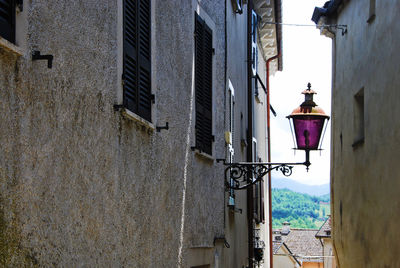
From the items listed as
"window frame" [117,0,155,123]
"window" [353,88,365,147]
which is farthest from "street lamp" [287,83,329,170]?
"window frame" [117,0,155,123]

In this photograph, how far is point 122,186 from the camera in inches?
235

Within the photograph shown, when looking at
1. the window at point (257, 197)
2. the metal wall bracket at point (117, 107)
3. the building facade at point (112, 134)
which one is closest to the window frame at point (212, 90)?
the building facade at point (112, 134)

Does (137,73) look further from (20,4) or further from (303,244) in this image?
(303,244)

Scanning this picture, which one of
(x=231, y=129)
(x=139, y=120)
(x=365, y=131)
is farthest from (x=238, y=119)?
(x=139, y=120)

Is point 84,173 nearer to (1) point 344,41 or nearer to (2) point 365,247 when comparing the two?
(2) point 365,247

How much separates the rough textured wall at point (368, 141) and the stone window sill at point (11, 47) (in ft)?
20.3

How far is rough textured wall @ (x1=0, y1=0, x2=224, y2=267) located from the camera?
4.00 meters

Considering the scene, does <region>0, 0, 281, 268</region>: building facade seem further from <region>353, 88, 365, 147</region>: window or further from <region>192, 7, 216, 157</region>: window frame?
<region>353, 88, 365, 147</region>: window

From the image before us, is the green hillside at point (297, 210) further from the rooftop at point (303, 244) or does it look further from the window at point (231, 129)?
the window at point (231, 129)

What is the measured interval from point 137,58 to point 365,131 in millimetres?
5779

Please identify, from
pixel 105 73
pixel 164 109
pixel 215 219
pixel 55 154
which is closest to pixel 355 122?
pixel 215 219

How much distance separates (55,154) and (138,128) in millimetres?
2049

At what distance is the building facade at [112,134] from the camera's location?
405 cm

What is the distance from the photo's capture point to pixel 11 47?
3.87 m
